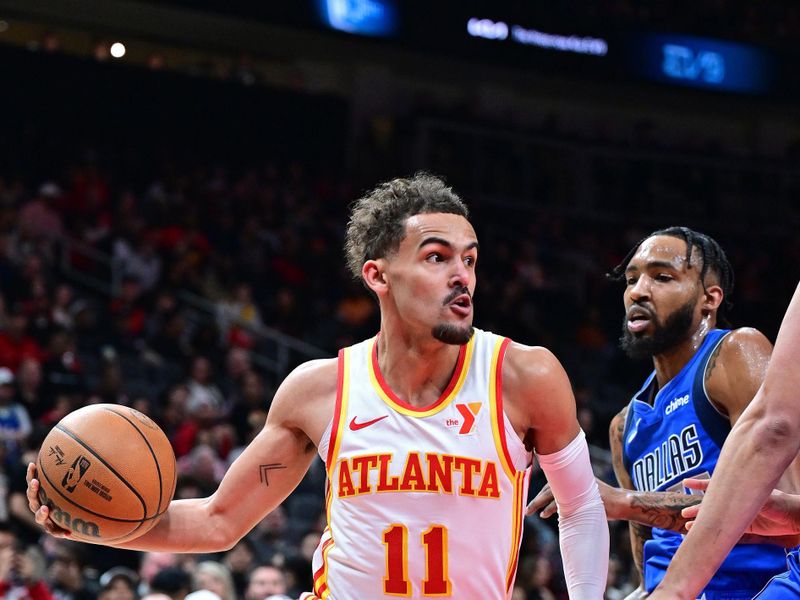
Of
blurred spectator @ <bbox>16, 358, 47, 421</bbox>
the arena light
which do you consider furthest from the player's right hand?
the arena light

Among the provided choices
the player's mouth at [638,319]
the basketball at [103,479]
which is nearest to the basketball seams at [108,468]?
the basketball at [103,479]

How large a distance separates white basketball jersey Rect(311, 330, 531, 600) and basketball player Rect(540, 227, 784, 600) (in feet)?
2.14

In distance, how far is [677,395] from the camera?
4.31 m

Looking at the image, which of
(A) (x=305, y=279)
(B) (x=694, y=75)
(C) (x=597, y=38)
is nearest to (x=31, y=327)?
(A) (x=305, y=279)

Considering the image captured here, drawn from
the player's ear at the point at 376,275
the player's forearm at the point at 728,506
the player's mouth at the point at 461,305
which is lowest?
the player's forearm at the point at 728,506

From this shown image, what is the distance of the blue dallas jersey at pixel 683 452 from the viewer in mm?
3961

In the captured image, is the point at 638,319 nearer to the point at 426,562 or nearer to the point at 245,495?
the point at 426,562

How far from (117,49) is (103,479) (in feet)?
56.0

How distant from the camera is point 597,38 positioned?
18141mm

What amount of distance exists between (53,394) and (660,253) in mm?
7113

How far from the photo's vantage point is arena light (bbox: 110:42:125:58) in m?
19.5

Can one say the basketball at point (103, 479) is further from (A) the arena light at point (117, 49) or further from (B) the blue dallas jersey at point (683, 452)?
(A) the arena light at point (117, 49)

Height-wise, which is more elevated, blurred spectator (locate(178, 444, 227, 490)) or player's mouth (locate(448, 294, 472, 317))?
player's mouth (locate(448, 294, 472, 317))

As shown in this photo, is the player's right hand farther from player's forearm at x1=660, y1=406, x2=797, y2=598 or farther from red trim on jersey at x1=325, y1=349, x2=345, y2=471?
player's forearm at x1=660, y1=406, x2=797, y2=598
